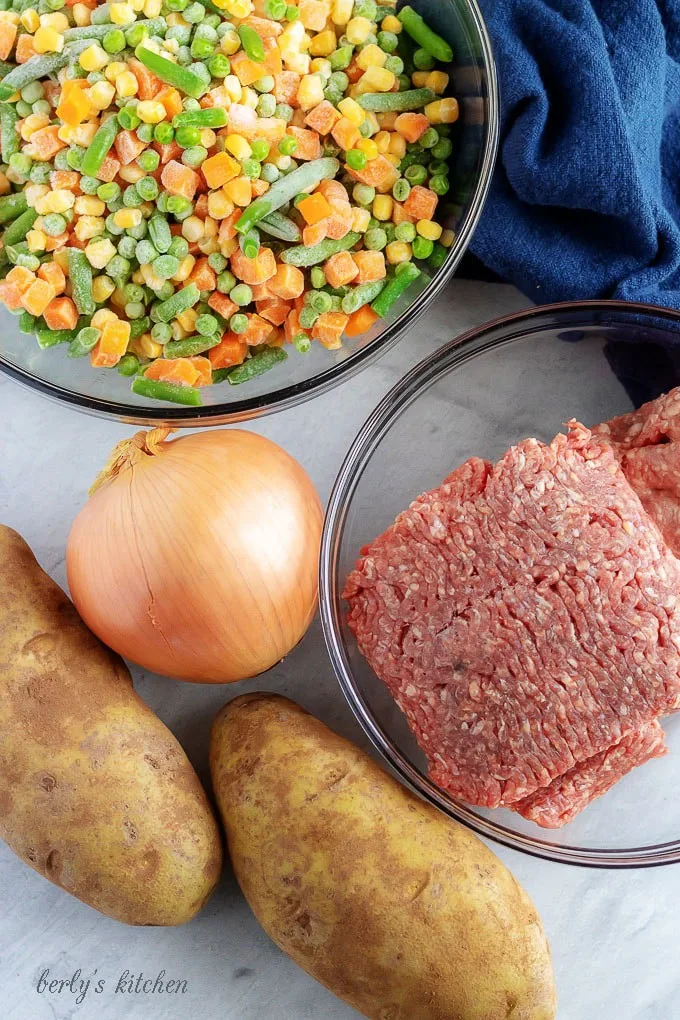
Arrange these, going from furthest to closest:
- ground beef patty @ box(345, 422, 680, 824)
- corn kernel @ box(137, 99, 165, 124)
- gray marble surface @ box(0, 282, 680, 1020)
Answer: gray marble surface @ box(0, 282, 680, 1020), corn kernel @ box(137, 99, 165, 124), ground beef patty @ box(345, 422, 680, 824)

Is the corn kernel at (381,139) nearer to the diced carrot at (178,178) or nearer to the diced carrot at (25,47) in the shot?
the diced carrot at (178,178)

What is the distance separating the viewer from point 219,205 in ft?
4.62

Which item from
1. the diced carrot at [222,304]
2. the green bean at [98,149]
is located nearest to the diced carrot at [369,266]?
the diced carrot at [222,304]

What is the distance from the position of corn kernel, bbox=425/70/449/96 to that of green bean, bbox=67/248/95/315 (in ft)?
2.12

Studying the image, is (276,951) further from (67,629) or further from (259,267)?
(259,267)

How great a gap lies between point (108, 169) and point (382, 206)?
0.45m

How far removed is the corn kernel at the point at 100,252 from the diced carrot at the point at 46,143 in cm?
15

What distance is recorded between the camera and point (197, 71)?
1.40 m

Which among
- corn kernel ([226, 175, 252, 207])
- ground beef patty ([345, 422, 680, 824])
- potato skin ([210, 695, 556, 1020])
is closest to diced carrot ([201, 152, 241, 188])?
corn kernel ([226, 175, 252, 207])

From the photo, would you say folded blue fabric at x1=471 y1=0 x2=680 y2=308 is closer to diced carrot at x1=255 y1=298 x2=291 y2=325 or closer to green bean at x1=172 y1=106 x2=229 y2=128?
diced carrot at x1=255 y1=298 x2=291 y2=325

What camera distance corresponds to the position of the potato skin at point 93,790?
4.63 feet

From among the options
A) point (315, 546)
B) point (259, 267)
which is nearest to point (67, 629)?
point (315, 546)

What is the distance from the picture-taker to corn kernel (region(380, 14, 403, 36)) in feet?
4.90

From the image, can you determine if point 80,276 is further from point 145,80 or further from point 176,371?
point 145,80
